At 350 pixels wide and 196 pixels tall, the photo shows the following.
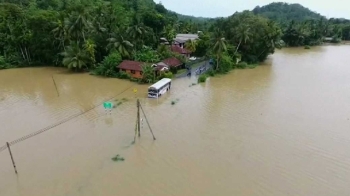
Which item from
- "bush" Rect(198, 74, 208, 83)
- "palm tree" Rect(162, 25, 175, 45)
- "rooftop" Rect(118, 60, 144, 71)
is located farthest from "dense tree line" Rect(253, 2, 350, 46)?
"rooftop" Rect(118, 60, 144, 71)

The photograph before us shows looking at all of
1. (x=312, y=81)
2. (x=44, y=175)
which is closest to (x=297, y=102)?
(x=312, y=81)

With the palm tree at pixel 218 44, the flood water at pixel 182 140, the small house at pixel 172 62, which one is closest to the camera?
the flood water at pixel 182 140

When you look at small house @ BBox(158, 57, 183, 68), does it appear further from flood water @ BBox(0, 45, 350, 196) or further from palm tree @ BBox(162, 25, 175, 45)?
palm tree @ BBox(162, 25, 175, 45)

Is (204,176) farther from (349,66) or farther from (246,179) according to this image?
(349,66)

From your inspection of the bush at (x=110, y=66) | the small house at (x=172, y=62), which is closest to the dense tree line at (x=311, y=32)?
the small house at (x=172, y=62)

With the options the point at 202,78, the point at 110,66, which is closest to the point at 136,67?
the point at 110,66

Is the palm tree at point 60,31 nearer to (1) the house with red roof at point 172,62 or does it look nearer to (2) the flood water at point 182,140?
(2) the flood water at point 182,140

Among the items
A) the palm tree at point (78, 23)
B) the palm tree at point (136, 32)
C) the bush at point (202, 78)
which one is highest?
the palm tree at point (78, 23)
